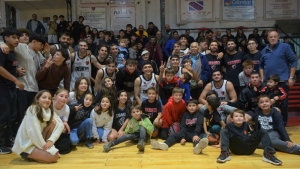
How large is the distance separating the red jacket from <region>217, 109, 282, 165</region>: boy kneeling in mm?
1025

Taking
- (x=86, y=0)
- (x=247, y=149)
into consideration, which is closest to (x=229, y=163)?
(x=247, y=149)

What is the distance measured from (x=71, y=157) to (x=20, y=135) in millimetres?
678

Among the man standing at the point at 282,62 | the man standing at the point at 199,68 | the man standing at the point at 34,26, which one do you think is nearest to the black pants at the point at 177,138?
the man standing at the point at 199,68

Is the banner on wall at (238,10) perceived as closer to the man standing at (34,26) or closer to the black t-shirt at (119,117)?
the man standing at (34,26)

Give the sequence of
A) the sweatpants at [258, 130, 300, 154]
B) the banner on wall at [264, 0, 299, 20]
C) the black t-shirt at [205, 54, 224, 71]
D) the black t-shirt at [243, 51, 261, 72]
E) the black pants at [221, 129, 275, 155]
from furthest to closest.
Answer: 1. the banner on wall at [264, 0, 299, 20]
2. the black t-shirt at [205, 54, 224, 71]
3. the black t-shirt at [243, 51, 261, 72]
4. the sweatpants at [258, 130, 300, 154]
5. the black pants at [221, 129, 275, 155]

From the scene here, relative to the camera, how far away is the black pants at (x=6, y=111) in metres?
3.98

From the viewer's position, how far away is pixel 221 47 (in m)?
8.57

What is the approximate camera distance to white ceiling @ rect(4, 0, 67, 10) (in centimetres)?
1225

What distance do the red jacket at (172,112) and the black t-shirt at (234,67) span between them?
1.23m

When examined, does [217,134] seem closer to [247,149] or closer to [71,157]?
[247,149]

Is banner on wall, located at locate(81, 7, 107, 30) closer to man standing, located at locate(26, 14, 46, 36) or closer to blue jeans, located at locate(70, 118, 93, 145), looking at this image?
man standing, located at locate(26, 14, 46, 36)

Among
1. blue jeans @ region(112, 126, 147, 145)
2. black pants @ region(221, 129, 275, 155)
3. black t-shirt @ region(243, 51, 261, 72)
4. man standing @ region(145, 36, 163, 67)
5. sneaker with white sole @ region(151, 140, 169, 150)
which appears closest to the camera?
black pants @ region(221, 129, 275, 155)

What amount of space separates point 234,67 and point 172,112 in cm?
152

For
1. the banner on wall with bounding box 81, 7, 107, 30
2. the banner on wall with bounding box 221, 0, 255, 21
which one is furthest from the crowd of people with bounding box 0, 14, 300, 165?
the banner on wall with bounding box 221, 0, 255, 21
